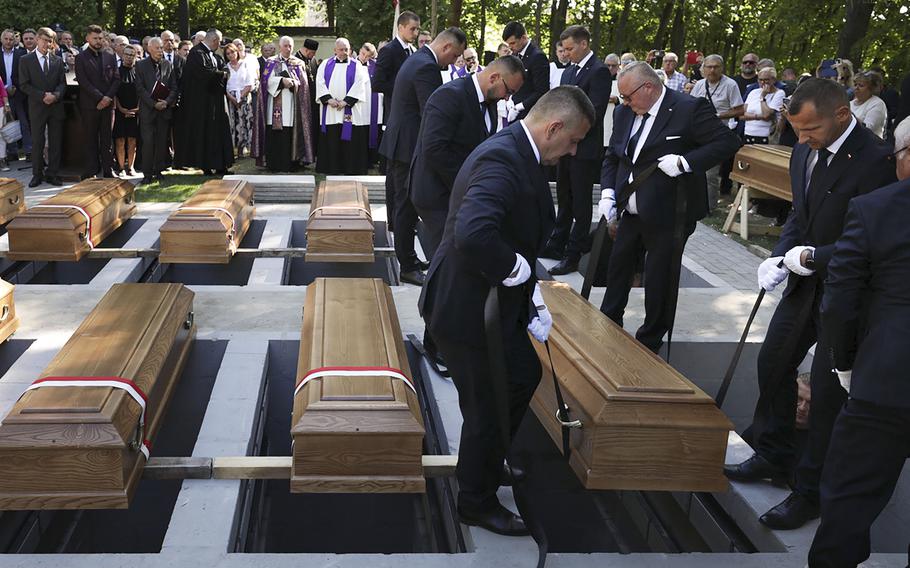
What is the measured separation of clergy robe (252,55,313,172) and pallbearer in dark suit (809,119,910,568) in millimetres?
10868

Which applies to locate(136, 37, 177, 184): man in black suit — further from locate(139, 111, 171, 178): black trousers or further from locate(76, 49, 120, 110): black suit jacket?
locate(76, 49, 120, 110): black suit jacket

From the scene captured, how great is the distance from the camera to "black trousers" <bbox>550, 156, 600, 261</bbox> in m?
7.73

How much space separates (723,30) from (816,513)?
2790cm

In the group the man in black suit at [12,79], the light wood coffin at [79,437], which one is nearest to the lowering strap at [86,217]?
the light wood coffin at [79,437]

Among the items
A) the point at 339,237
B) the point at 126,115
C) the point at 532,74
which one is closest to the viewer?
the point at 339,237

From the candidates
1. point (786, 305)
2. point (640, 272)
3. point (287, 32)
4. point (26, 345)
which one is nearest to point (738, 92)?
point (640, 272)

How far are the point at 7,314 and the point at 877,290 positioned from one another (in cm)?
488

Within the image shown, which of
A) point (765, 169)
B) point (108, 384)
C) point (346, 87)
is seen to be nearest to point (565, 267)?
point (765, 169)

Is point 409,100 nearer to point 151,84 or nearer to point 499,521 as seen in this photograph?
point 499,521

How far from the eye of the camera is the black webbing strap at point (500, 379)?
329 cm

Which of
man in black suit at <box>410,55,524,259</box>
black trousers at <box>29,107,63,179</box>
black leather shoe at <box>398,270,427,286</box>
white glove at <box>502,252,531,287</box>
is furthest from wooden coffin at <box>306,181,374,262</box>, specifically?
black trousers at <box>29,107,63,179</box>

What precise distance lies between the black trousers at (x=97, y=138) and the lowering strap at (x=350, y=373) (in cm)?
898

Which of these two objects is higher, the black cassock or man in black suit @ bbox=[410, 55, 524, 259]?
man in black suit @ bbox=[410, 55, 524, 259]

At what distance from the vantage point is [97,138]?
12.0m
